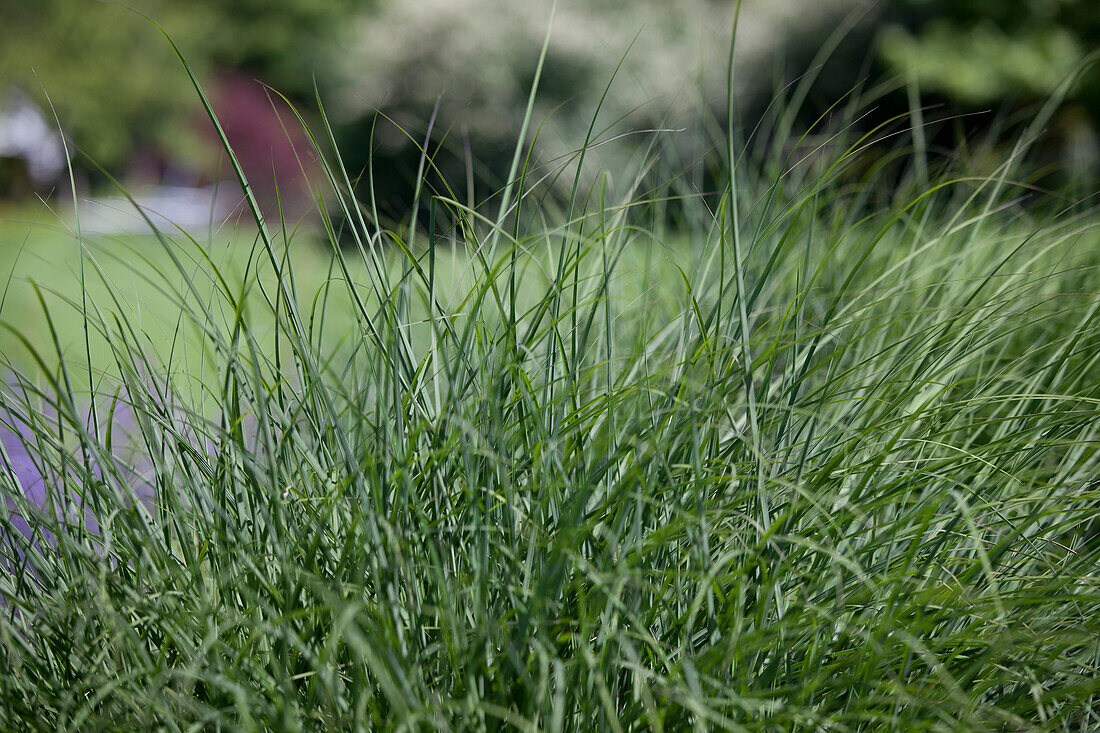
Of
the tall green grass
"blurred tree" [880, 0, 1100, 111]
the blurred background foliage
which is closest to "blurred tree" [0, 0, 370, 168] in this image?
the blurred background foliage

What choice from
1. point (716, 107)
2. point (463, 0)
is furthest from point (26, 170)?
point (716, 107)

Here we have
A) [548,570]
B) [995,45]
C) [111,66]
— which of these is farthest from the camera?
[111,66]

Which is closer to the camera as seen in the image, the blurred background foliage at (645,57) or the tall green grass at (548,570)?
the tall green grass at (548,570)

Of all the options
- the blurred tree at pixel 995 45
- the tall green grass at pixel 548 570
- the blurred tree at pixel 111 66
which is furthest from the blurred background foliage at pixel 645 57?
the tall green grass at pixel 548 570

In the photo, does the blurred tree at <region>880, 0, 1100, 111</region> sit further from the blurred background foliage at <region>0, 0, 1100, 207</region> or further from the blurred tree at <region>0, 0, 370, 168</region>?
the blurred tree at <region>0, 0, 370, 168</region>

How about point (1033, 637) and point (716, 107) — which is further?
point (716, 107)

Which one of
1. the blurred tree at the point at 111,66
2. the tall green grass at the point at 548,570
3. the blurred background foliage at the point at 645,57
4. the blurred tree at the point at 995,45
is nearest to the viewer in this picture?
the tall green grass at the point at 548,570

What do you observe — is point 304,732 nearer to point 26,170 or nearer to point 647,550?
point 647,550

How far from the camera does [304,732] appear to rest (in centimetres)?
80

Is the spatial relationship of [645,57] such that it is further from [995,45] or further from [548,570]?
[548,570]

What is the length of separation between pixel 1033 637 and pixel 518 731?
533 mm

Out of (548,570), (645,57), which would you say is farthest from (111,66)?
(548,570)

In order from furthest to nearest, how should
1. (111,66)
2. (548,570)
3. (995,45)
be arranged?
(111,66) → (995,45) → (548,570)

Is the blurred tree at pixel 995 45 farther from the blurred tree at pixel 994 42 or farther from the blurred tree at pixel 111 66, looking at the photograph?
the blurred tree at pixel 111 66
